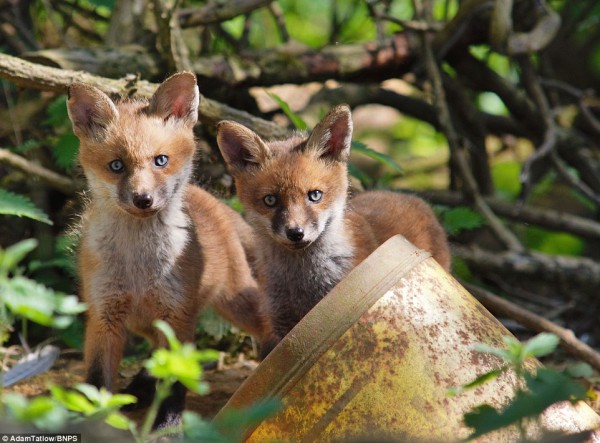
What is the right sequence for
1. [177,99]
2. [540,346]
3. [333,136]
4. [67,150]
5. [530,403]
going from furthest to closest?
[67,150]
[333,136]
[177,99]
[540,346]
[530,403]

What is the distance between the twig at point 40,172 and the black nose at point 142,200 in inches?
73.9

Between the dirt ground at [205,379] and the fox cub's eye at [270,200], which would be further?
the dirt ground at [205,379]

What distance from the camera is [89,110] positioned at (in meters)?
3.75

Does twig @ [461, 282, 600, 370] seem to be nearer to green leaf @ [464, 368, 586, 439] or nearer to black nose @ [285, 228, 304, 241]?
black nose @ [285, 228, 304, 241]

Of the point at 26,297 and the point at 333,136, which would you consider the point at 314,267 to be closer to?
the point at 333,136

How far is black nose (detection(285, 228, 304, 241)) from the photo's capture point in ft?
12.0

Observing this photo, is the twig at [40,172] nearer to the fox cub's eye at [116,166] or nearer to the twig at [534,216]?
the fox cub's eye at [116,166]

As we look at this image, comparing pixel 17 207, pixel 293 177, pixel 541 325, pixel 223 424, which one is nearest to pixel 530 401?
pixel 223 424

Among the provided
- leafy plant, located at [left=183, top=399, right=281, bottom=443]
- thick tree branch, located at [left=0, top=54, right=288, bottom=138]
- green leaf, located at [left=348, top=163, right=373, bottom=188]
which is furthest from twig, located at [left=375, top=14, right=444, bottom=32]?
leafy plant, located at [left=183, top=399, right=281, bottom=443]

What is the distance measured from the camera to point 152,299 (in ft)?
12.5

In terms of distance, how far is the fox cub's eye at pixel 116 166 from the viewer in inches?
143

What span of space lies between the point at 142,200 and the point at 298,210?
0.72 m

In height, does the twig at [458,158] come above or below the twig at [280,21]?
below

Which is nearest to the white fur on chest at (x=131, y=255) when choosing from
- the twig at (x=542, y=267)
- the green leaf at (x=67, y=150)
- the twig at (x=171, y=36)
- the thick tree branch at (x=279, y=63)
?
the green leaf at (x=67, y=150)
